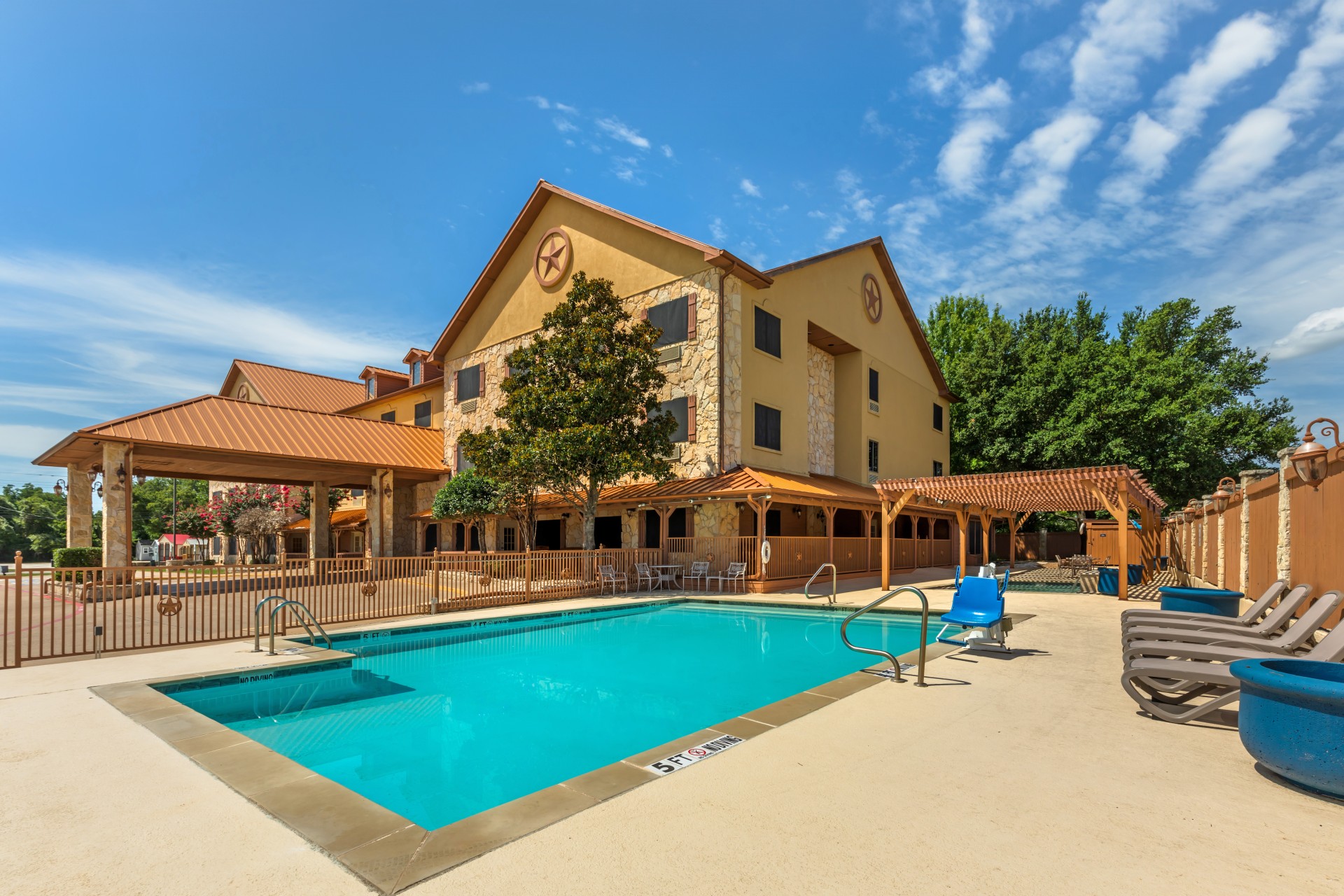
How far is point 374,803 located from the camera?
3787mm

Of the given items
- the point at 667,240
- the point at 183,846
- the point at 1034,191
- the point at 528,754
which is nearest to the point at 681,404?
the point at 667,240

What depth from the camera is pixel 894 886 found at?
9.11 ft

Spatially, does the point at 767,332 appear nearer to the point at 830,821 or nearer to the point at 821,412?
the point at 821,412

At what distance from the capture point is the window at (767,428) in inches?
787

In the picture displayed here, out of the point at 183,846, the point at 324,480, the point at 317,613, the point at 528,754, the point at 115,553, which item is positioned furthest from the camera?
the point at 324,480

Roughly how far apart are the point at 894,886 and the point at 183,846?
11.2 ft

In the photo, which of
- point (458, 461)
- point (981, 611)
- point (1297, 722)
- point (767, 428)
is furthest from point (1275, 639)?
point (458, 461)

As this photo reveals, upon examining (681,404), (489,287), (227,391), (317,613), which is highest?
(489,287)

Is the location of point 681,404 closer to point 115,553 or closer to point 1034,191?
point 1034,191

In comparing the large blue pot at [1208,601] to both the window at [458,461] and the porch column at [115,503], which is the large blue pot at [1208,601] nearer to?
the porch column at [115,503]

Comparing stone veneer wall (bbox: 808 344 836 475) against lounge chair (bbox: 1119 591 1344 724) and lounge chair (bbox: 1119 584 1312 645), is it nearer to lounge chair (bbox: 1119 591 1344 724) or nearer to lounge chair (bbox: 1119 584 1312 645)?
lounge chair (bbox: 1119 584 1312 645)

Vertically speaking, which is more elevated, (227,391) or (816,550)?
(227,391)

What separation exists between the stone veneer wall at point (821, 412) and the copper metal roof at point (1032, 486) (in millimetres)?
5874

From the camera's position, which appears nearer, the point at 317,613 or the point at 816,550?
the point at 317,613
